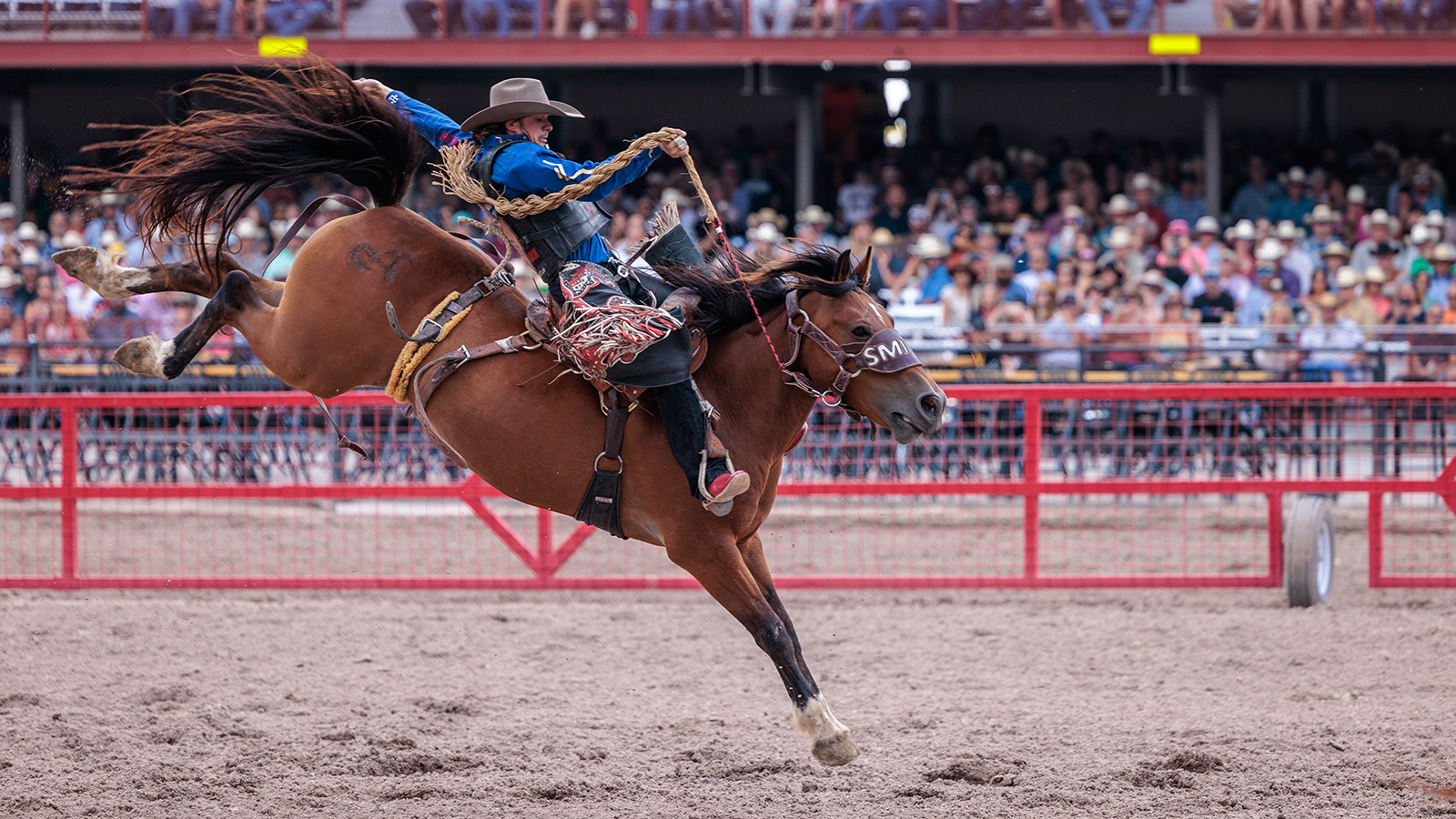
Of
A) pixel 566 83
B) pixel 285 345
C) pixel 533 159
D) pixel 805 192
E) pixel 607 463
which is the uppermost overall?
pixel 566 83

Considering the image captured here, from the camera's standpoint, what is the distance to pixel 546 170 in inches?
186

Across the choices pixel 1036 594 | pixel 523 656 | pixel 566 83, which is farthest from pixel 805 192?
pixel 523 656

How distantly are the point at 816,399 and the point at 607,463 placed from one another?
2.52 feet

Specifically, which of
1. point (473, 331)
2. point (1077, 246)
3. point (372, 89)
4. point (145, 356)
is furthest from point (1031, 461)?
point (1077, 246)

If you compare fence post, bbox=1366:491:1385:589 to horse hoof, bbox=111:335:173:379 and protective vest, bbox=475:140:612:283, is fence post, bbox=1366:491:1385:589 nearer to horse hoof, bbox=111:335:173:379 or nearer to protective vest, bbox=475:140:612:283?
protective vest, bbox=475:140:612:283

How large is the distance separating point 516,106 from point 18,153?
16.0 m

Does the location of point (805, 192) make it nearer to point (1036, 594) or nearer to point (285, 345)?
point (1036, 594)

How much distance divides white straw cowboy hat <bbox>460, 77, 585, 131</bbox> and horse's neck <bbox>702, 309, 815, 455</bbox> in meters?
1.00

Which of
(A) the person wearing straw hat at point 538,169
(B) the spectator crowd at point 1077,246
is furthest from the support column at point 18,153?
(A) the person wearing straw hat at point 538,169

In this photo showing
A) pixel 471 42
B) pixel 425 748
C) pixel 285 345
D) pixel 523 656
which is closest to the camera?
pixel 285 345

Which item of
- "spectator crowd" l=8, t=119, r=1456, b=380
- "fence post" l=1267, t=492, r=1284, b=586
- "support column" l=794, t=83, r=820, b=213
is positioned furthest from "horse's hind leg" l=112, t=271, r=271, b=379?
"support column" l=794, t=83, r=820, b=213

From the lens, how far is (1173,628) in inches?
307

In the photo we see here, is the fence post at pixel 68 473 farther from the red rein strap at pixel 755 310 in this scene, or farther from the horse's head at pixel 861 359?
the horse's head at pixel 861 359

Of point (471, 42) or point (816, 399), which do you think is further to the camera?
point (471, 42)
